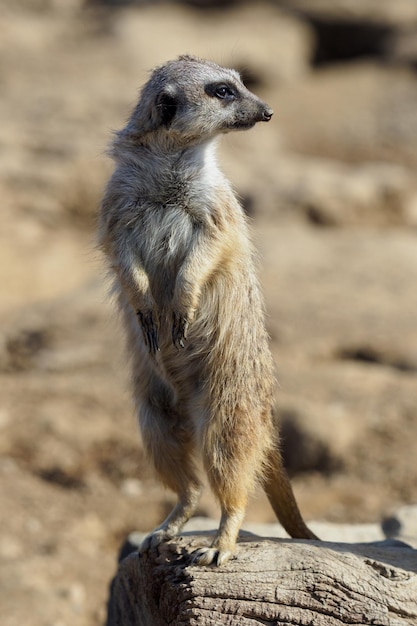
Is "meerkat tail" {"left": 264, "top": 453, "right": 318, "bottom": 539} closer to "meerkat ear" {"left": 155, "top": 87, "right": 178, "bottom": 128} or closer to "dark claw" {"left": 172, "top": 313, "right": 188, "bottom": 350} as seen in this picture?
"dark claw" {"left": 172, "top": 313, "right": 188, "bottom": 350}

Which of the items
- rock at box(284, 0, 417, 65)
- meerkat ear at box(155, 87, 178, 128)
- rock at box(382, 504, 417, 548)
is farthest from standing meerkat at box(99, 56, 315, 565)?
rock at box(284, 0, 417, 65)

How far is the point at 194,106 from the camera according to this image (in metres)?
4.15

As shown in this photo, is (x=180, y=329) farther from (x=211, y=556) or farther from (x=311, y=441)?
(x=311, y=441)

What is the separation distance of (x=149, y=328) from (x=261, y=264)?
127 centimetres

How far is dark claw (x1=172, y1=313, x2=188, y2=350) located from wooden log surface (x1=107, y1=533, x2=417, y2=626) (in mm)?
823

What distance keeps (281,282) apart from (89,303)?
1.95m

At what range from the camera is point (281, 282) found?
9.80 meters

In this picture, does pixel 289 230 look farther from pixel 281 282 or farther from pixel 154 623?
pixel 154 623

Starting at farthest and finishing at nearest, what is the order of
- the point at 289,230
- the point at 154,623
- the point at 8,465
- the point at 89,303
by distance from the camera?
the point at 289,230, the point at 89,303, the point at 8,465, the point at 154,623

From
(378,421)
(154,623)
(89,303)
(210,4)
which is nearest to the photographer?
(154,623)

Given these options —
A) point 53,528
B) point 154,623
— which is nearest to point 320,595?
point 154,623

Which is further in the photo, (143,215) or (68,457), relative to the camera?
(68,457)

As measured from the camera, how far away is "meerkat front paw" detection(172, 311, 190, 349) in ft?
13.4

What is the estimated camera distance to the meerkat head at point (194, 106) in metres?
4.14
